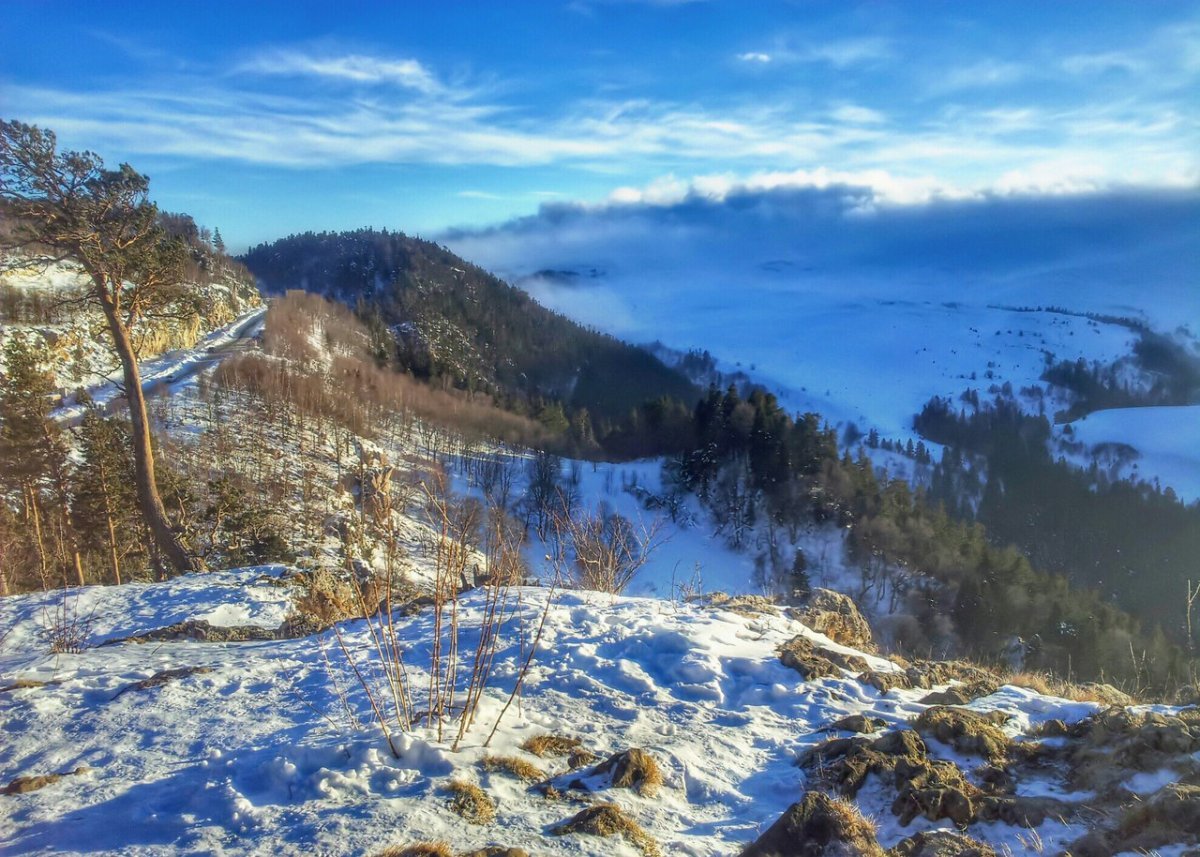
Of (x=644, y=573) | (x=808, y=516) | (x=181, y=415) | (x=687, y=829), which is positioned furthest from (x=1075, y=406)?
(x=687, y=829)

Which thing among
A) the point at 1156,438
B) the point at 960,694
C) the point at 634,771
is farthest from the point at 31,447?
the point at 1156,438

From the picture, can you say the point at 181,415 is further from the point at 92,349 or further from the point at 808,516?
the point at 808,516

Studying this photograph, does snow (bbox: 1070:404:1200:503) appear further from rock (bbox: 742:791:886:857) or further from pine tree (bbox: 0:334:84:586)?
rock (bbox: 742:791:886:857)

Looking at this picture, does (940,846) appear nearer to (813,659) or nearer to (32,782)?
(813,659)

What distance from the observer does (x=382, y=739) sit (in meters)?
4.02

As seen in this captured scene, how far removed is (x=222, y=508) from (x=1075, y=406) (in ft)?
534

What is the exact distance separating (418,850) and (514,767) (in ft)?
3.07

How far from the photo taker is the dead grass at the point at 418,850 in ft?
9.97

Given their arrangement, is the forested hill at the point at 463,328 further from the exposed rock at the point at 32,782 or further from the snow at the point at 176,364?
the exposed rock at the point at 32,782

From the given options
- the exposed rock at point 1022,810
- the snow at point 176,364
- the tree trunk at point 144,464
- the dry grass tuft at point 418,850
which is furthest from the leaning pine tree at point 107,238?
the snow at point 176,364

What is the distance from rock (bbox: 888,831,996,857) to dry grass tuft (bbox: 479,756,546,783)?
1.89 metres

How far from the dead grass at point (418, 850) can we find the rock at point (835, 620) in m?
6.21

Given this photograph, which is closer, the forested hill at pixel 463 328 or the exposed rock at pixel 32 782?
the exposed rock at pixel 32 782

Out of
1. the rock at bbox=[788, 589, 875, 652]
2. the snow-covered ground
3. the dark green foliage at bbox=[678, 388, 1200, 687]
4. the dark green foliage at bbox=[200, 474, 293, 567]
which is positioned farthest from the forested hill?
the snow-covered ground
